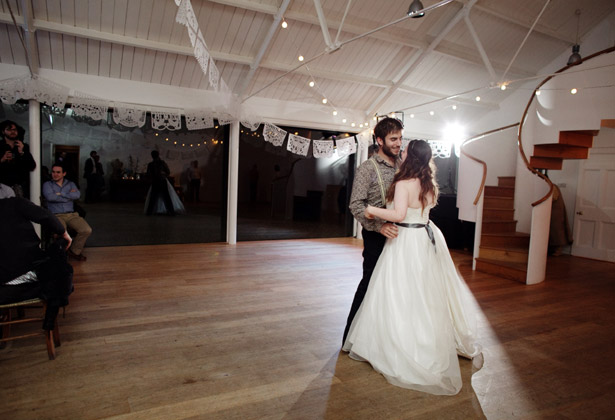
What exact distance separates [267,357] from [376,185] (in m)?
1.39

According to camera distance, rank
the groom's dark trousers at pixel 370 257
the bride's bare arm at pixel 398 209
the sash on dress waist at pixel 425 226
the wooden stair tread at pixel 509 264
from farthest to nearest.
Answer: the wooden stair tread at pixel 509 264 < the groom's dark trousers at pixel 370 257 < the sash on dress waist at pixel 425 226 < the bride's bare arm at pixel 398 209

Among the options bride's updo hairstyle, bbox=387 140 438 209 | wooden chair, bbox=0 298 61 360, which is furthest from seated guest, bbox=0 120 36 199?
bride's updo hairstyle, bbox=387 140 438 209

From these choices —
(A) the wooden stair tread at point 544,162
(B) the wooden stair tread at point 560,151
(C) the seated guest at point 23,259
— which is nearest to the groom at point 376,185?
(C) the seated guest at point 23,259

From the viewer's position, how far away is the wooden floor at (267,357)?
2.06 meters

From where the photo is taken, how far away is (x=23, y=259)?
2.44 m

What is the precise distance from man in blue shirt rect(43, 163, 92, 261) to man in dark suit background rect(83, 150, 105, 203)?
1.04 m

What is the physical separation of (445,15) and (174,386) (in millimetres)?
6449

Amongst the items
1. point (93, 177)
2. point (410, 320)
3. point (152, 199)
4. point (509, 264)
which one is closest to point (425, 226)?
point (410, 320)

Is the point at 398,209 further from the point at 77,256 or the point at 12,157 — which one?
the point at 12,157

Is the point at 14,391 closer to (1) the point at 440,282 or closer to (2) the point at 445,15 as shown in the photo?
(1) the point at 440,282

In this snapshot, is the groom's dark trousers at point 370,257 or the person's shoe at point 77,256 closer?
the groom's dark trousers at point 370,257

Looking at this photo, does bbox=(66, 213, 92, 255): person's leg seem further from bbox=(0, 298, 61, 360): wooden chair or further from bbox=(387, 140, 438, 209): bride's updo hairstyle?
bbox=(387, 140, 438, 209): bride's updo hairstyle

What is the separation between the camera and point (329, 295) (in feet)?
13.6

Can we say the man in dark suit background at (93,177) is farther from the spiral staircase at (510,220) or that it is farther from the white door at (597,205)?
the white door at (597,205)
